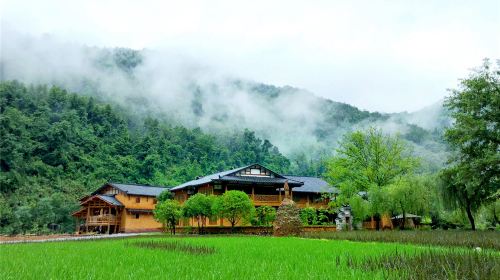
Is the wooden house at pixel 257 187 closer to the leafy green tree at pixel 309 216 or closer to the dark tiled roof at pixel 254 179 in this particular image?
the dark tiled roof at pixel 254 179

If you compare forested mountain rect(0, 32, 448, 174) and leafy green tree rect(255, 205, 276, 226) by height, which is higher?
forested mountain rect(0, 32, 448, 174)

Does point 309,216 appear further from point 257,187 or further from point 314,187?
point 314,187

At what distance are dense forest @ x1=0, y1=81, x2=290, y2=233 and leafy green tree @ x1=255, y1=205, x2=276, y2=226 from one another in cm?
2081

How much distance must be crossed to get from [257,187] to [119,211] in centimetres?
1597

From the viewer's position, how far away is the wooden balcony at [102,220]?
130 feet

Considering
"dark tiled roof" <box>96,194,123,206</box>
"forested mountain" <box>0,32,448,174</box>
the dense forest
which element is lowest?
"dark tiled roof" <box>96,194,123,206</box>

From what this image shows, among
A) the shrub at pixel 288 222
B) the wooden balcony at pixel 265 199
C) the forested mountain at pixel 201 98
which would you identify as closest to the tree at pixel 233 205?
the shrub at pixel 288 222

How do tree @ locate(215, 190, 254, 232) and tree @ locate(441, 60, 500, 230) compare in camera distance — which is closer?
tree @ locate(441, 60, 500, 230)

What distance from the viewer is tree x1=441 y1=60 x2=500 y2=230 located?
63.1 ft

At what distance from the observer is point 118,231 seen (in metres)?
42.8

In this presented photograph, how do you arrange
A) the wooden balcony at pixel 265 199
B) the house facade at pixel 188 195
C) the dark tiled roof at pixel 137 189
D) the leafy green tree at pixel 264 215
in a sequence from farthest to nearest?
the dark tiled roof at pixel 137 189 → the house facade at pixel 188 195 → the wooden balcony at pixel 265 199 → the leafy green tree at pixel 264 215

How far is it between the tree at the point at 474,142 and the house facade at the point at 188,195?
13423 mm

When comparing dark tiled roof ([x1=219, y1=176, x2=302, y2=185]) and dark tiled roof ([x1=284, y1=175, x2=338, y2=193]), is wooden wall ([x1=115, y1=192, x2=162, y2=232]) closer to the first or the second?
dark tiled roof ([x1=219, y1=176, x2=302, y2=185])

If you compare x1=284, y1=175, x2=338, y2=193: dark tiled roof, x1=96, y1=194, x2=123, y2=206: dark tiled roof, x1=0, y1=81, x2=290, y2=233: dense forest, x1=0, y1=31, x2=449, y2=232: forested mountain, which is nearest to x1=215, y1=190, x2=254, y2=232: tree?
x1=284, y1=175, x2=338, y2=193: dark tiled roof
